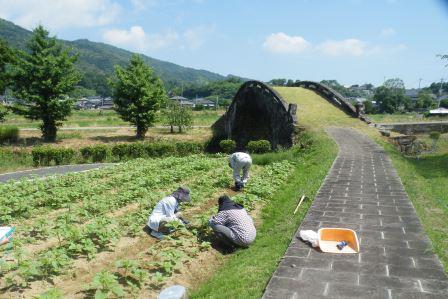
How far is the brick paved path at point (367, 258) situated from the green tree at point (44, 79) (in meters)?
25.8

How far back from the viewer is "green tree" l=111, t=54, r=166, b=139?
117 ft

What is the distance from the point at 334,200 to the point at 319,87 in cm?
2654

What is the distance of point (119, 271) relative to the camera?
6.89 m

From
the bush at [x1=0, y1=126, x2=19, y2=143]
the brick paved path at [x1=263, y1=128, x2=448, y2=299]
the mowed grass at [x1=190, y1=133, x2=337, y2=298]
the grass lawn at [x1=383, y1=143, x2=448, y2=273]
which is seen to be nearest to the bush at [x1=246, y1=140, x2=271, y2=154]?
the grass lawn at [x1=383, y1=143, x2=448, y2=273]

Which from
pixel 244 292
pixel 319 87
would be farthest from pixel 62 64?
pixel 244 292

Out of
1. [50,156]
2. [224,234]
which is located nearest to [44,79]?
[50,156]

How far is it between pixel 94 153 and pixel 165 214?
16.7 m

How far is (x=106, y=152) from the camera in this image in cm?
2491

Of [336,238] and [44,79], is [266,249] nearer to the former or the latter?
[336,238]

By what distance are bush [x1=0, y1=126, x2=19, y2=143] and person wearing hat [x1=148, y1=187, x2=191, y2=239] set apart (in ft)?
93.4

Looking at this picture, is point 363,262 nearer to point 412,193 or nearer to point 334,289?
point 334,289

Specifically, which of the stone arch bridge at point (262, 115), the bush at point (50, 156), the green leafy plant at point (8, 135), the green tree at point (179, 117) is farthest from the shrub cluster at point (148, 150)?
the green tree at point (179, 117)

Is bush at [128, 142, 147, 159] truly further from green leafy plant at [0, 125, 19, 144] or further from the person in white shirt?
green leafy plant at [0, 125, 19, 144]

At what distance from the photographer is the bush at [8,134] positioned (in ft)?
108
